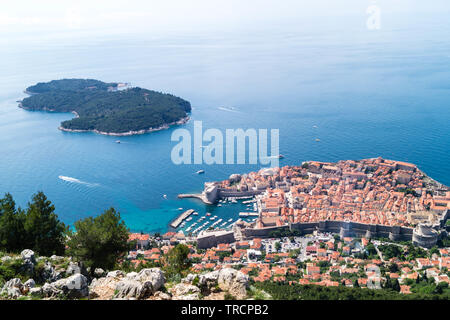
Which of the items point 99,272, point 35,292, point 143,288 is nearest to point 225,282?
point 143,288

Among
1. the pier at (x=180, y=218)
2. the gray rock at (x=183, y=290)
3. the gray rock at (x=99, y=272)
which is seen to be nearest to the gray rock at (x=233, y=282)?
the gray rock at (x=183, y=290)

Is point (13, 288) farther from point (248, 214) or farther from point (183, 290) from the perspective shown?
point (248, 214)

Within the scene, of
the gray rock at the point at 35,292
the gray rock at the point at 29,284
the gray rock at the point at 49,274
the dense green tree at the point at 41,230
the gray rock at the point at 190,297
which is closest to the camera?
the gray rock at the point at 190,297

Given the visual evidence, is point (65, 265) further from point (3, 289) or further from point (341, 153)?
point (341, 153)

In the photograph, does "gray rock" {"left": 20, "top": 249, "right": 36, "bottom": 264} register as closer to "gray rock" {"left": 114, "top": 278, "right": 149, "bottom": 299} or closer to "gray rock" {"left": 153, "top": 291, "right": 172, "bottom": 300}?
"gray rock" {"left": 114, "top": 278, "right": 149, "bottom": 299}

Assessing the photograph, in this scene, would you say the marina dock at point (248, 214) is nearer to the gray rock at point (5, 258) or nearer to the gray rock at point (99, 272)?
the gray rock at point (99, 272)

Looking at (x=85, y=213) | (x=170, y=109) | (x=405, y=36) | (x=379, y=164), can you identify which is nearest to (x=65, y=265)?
(x=85, y=213)
